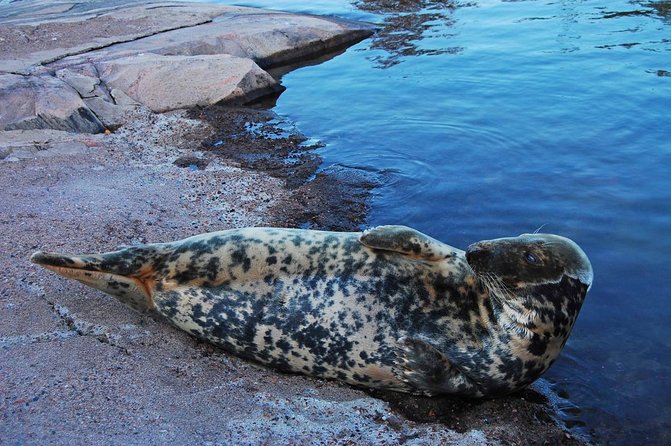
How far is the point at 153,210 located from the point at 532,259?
2981 mm

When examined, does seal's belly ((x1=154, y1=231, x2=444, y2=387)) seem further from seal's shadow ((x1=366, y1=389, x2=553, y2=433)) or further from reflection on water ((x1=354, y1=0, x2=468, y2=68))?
reflection on water ((x1=354, y1=0, x2=468, y2=68))

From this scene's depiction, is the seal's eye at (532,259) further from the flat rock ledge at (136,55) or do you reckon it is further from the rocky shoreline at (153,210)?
the flat rock ledge at (136,55)

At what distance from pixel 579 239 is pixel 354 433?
9.33 ft

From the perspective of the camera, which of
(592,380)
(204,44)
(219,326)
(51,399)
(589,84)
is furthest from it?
(204,44)

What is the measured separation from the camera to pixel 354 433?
3.19 meters

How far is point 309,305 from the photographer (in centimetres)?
349

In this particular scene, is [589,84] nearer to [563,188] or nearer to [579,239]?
[563,188]

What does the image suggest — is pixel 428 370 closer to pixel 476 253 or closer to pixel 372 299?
pixel 372 299

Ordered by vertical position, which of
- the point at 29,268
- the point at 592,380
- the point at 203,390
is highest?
the point at 29,268

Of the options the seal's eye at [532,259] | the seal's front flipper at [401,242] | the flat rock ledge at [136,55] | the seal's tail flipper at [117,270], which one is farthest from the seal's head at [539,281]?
the flat rock ledge at [136,55]

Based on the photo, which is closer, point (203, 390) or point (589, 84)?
point (203, 390)

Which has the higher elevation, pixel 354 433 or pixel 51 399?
pixel 51 399

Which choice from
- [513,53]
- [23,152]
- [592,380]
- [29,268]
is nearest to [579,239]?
[592,380]

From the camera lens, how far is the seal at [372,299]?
342 cm
